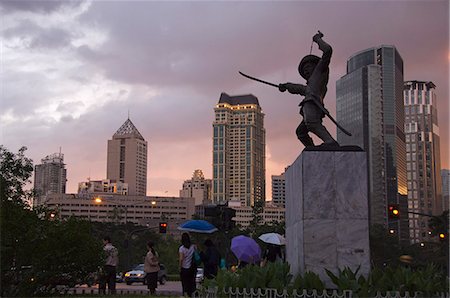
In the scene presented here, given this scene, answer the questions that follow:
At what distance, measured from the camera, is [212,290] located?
10.7 m

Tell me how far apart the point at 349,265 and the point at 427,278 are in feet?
5.70

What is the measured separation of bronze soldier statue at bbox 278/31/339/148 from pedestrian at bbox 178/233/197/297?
4576 mm

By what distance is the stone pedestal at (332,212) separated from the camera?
12008 mm

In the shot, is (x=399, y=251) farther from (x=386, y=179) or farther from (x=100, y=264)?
(x=386, y=179)

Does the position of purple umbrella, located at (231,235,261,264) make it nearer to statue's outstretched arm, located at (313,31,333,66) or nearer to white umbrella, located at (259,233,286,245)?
A: white umbrella, located at (259,233,286,245)

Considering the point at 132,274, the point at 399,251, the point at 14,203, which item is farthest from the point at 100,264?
the point at 399,251

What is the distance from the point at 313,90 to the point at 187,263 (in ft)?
19.1

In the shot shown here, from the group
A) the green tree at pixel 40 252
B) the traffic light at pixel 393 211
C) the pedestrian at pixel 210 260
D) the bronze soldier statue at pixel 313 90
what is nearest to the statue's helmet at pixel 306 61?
the bronze soldier statue at pixel 313 90

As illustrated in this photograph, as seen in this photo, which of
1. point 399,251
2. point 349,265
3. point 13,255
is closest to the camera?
point 349,265

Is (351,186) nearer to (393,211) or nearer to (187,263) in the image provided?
(187,263)

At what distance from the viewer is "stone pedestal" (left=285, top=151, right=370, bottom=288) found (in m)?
12.0

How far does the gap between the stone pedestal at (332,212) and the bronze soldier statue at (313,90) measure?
0.72m

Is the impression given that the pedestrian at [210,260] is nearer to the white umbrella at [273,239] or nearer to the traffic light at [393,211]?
the white umbrella at [273,239]

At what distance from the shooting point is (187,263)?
1650cm
